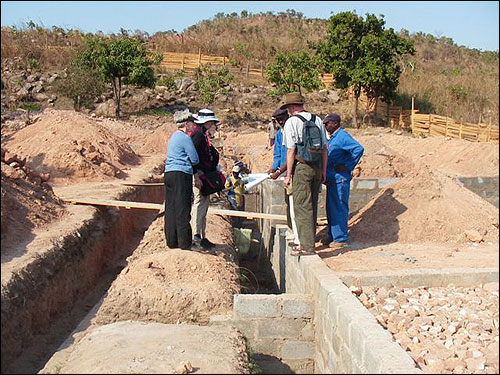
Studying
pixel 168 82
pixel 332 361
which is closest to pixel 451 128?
pixel 168 82

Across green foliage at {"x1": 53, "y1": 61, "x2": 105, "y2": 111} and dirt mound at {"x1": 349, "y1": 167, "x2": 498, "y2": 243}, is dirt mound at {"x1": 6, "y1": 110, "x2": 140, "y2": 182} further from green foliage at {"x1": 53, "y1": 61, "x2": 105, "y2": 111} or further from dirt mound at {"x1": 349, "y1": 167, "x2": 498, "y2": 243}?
green foliage at {"x1": 53, "y1": 61, "x2": 105, "y2": 111}

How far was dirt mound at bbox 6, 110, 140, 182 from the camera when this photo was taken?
12.2m

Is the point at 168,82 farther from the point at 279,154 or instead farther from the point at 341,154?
the point at 341,154

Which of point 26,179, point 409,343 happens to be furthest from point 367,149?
point 409,343

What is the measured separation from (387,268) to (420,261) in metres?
0.56

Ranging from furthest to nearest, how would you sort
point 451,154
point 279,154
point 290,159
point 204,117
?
point 451,154 → point 279,154 → point 204,117 → point 290,159

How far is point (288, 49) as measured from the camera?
1577 inches

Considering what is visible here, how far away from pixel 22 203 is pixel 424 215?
5.55 metres

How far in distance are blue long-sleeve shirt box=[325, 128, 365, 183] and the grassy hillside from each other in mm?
12071

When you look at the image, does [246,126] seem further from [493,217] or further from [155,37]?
[493,217]

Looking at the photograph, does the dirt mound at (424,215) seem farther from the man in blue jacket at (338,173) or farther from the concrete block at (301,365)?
the concrete block at (301,365)

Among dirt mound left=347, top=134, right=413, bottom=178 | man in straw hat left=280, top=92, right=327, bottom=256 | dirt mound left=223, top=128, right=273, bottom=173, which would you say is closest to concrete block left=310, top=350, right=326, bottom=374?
man in straw hat left=280, top=92, right=327, bottom=256

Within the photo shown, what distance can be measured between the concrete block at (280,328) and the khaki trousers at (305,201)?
3.18ft

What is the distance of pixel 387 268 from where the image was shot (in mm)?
5781
